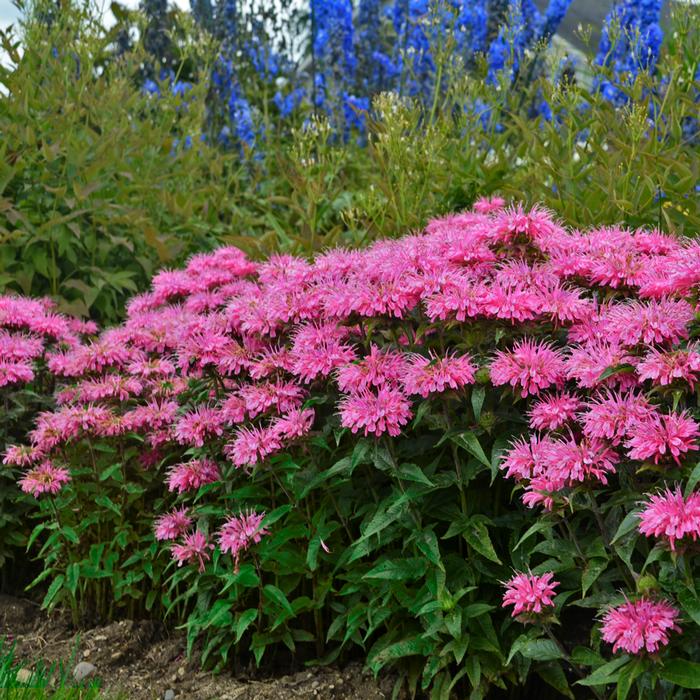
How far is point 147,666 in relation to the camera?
287 centimetres

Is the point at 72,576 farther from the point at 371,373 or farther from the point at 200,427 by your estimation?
the point at 371,373

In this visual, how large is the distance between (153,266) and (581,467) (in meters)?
3.01

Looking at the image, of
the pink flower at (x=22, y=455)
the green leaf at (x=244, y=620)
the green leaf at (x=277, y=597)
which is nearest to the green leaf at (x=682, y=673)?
the green leaf at (x=277, y=597)

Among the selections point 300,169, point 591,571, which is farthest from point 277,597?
point 300,169

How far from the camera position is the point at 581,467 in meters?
1.88

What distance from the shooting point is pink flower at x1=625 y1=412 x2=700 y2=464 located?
179 centimetres

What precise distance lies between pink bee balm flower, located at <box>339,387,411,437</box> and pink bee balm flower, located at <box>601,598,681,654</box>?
0.66m

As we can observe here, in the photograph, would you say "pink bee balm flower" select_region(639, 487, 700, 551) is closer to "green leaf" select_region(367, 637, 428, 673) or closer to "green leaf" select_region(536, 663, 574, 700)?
"green leaf" select_region(536, 663, 574, 700)

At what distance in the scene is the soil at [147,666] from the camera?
2.54 m

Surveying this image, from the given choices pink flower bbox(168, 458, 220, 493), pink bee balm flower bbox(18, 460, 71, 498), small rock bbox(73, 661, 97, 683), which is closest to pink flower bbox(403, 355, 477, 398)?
pink flower bbox(168, 458, 220, 493)

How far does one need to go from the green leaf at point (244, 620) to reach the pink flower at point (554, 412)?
39.8 inches

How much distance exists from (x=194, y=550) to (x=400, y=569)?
700 millimetres

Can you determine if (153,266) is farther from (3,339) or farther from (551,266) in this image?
(551,266)

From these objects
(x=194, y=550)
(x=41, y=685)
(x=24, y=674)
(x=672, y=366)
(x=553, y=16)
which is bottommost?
(x=24, y=674)
